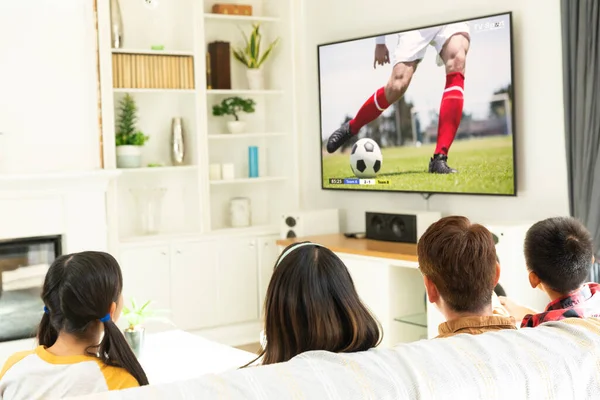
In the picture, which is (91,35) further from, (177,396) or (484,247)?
(177,396)

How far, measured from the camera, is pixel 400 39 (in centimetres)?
527

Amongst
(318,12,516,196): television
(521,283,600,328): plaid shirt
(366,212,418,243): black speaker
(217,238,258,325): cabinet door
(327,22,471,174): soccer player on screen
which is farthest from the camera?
(217,238,258,325): cabinet door

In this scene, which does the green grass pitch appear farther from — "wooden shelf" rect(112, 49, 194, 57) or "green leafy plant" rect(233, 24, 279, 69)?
"wooden shelf" rect(112, 49, 194, 57)

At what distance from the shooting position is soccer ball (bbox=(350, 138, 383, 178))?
5.58 metres

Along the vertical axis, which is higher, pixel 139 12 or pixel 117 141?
pixel 139 12

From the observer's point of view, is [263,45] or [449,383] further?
[263,45]

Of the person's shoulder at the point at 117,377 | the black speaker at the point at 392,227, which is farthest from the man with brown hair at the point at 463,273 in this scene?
the black speaker at the point at 392,227

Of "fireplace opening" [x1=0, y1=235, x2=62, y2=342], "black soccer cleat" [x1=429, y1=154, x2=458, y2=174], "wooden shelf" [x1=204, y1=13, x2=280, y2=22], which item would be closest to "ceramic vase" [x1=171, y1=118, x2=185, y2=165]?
"wooden shelf" [x1=204, y1=13, x2=280, y2=22]

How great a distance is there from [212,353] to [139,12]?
3.18 meters

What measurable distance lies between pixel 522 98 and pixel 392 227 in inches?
44.1

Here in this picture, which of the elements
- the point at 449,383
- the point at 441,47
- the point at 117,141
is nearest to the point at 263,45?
the point at 117,141

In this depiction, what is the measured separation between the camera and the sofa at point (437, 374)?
1447mm

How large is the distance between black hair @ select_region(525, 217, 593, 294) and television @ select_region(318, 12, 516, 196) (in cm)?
221

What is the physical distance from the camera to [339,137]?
584cm
